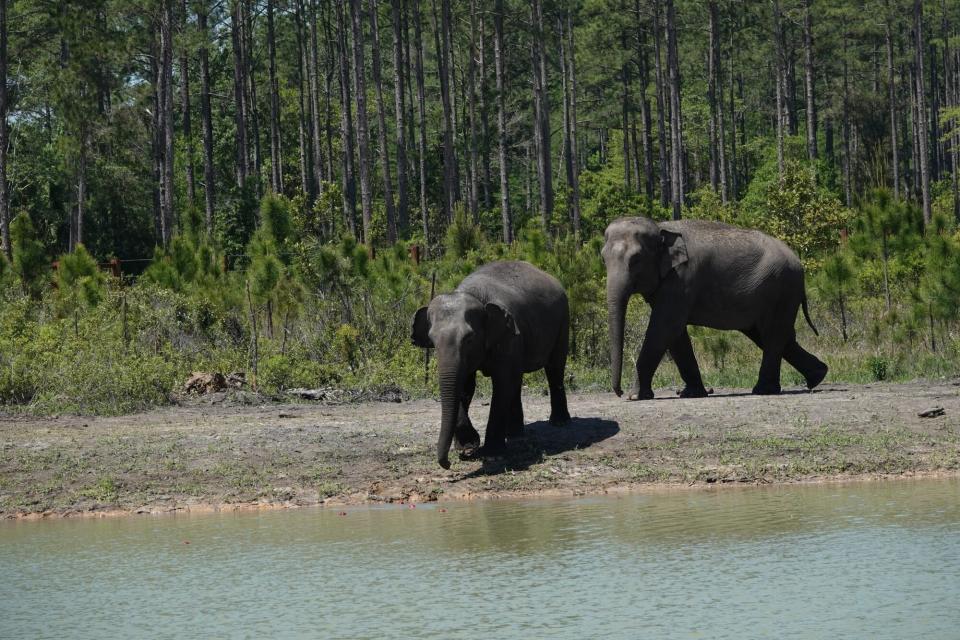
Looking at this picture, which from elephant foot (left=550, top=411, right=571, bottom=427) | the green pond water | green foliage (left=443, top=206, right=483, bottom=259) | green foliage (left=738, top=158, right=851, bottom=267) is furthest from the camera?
green foliage (left=738, top=158, right=851, bottom=267)

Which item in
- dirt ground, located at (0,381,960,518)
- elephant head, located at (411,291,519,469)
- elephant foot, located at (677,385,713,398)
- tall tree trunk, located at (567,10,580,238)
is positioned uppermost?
tall tree trunk, located at (567,10,580,238)

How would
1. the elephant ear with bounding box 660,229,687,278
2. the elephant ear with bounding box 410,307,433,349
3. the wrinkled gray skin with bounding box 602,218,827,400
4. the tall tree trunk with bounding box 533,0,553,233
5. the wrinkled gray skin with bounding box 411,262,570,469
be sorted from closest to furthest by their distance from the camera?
the wrinkled gray skin with bounding box 411,262,570,469, the elephant ear with bounding box 410,307,433,349, the wrinkled gray skin with bounding box 602,218,827,400, the elephant ear with bounding box 660,229,687,278, the tall tree trunk with bounding box 533,0,553,233

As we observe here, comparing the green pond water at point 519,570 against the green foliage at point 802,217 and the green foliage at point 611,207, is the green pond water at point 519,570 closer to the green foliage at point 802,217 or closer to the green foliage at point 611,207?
the green foliage at point 802,217

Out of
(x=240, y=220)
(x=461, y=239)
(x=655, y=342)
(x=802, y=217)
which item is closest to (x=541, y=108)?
(x=240, y=220)

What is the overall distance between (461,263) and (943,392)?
8403 mm

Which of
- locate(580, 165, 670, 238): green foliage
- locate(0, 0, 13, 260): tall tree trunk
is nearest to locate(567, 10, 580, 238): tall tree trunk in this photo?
locate(580, 165, 670, 238): green foliage

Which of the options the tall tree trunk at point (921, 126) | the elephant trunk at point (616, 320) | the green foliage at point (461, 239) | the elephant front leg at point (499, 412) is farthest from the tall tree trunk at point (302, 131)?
the elephant front leg at point (499, 412)

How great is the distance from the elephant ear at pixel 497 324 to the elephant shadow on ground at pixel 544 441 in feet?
4.47

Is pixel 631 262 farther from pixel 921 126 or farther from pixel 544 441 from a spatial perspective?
pixel 921 126

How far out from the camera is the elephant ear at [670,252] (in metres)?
17.5

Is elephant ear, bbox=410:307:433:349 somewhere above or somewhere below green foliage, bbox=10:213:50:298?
below

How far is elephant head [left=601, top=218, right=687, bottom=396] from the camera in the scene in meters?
17.0

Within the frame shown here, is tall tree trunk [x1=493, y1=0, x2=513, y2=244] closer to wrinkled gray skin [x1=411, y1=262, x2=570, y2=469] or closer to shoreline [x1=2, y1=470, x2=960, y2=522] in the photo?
wrinkled gray skin [x1=411, y1=262, x2=570, y2=469]

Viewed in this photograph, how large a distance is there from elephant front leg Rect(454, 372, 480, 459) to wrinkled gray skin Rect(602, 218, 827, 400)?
3.63 metres
